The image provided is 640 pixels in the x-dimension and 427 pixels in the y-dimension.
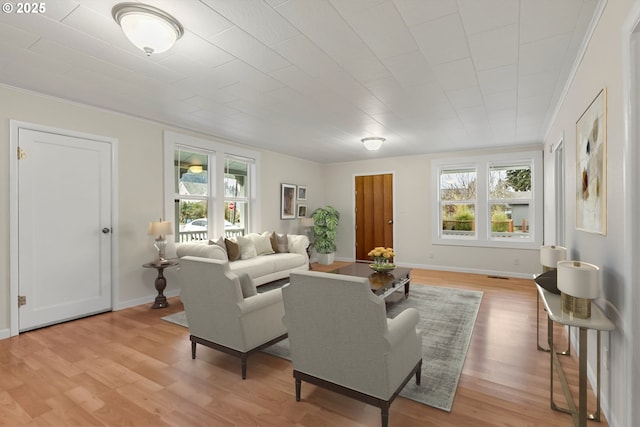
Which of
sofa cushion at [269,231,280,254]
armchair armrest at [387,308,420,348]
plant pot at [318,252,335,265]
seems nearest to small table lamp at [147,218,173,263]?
sofa cushion at [269,231,280,254]

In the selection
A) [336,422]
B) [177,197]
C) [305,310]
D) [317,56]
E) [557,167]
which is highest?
[317,56]

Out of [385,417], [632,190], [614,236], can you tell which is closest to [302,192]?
[385,417]

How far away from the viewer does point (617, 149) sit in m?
1.62

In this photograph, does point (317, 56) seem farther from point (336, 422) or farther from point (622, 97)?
point (336, 422)

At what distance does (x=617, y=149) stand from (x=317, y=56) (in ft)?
6.67

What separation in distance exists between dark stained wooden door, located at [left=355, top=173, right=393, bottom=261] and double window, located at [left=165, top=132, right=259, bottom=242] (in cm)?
273

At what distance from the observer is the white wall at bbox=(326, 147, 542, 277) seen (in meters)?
5.91

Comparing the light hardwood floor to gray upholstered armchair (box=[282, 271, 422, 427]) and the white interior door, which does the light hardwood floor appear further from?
the white interior door

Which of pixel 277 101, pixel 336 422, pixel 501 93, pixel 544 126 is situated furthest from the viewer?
pixel 544 126

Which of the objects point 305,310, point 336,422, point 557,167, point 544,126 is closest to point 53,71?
point 305,310

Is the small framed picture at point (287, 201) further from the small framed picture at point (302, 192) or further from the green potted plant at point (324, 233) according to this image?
the green potted plant at point (324, 233)

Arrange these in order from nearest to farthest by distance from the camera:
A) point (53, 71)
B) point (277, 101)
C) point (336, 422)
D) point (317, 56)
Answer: point (336, 422), point (317, 56), point (53, 71), point (277, 101)

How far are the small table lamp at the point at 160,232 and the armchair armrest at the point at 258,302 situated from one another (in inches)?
86.2

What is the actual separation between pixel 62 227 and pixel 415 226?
6062 millimetres
